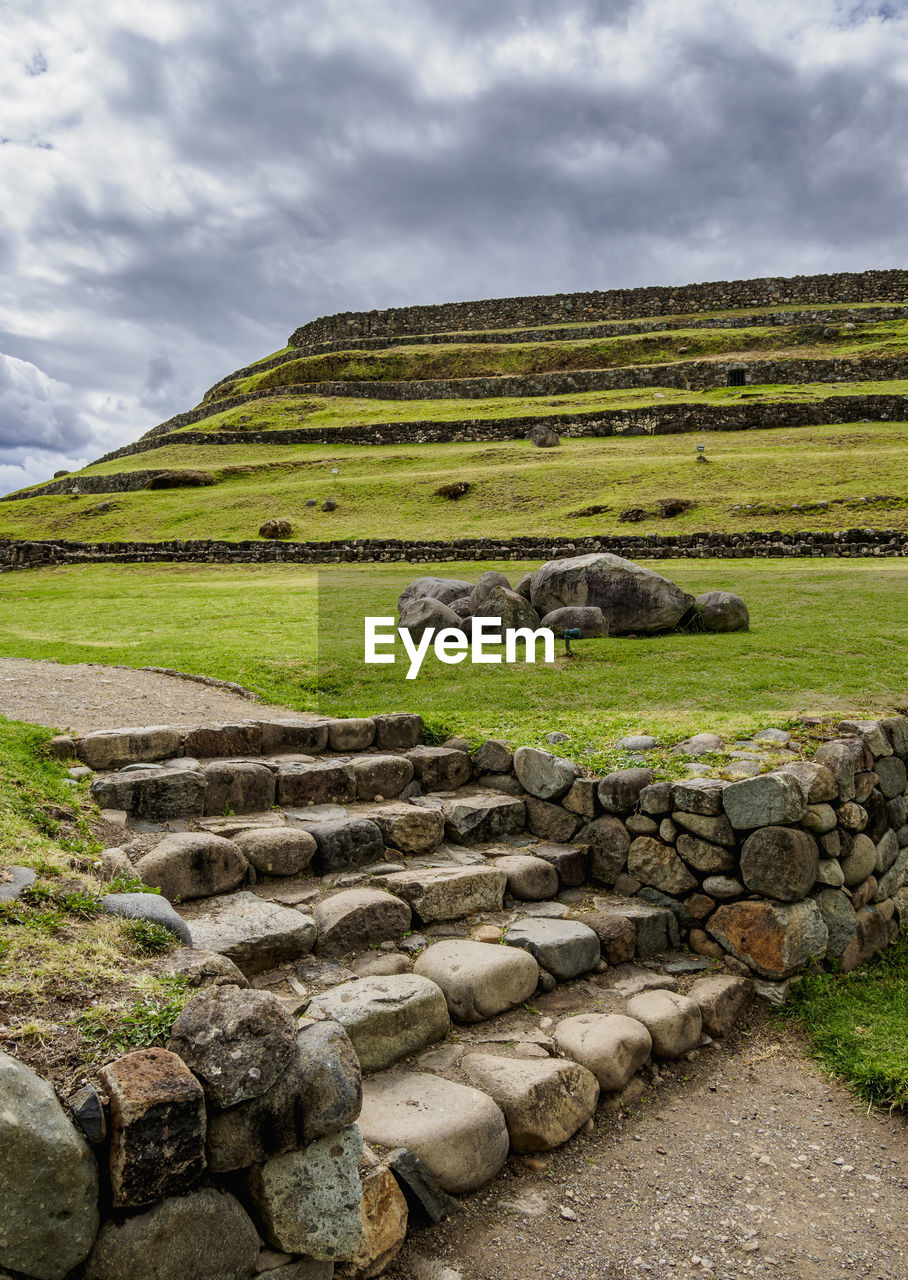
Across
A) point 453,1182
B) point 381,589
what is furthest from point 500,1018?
point 381,589

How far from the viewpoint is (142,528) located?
1523 inches

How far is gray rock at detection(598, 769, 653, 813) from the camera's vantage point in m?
7.35

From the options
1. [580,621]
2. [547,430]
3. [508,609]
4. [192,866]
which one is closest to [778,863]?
[192,866]

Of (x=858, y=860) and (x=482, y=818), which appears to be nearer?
(x=858, y=860)

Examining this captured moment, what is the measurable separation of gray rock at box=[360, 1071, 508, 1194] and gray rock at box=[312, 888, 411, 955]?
3.65 feet

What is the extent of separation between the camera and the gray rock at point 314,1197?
3377 millimetres

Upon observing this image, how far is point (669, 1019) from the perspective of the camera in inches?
226

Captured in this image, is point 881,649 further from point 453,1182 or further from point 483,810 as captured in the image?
point 453,1182

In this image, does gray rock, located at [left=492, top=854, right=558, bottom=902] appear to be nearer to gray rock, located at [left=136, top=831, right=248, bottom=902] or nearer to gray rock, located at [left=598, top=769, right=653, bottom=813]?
gray rock, located at [left=598, top=769, right=653, bottom=813]

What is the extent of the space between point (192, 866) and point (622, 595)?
1169 centimetres

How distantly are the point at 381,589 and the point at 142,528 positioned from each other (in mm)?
19864

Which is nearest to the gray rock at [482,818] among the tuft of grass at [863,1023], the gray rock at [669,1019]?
the gray rock at [669,1019]

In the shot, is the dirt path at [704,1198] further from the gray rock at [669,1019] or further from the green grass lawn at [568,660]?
the green grass lawn at [568,660]

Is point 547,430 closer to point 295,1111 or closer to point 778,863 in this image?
point 778,863
